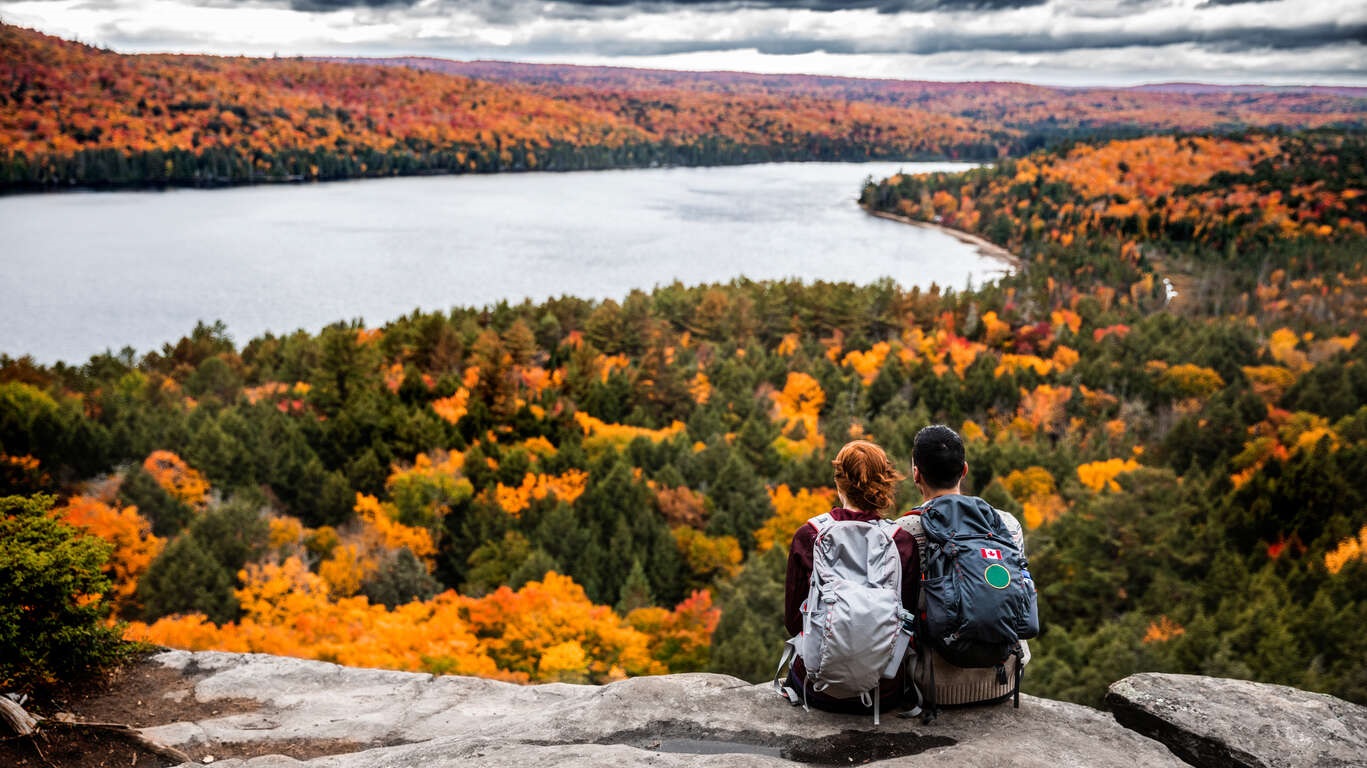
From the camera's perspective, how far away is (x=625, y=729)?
750cm

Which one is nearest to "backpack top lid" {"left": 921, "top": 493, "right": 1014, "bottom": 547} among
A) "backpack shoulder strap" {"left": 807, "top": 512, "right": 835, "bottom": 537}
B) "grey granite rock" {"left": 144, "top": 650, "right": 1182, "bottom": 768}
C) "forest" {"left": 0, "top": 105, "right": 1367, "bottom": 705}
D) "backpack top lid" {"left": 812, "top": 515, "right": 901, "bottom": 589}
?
"backpack top lid" {"left": 812, "top": 515, "right": 901, "bottom": 589}

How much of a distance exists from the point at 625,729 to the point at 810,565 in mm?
2344

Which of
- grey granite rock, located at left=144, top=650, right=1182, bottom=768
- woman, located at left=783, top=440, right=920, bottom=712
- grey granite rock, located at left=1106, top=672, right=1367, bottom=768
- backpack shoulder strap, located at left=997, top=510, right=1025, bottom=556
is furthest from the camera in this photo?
grey granite rock, located at left=1106, top=672, right=1367, bottom=768

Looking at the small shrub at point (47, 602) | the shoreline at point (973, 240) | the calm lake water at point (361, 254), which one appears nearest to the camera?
the small shrub at point (47, 602)

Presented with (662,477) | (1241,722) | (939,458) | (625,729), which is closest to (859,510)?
(939,458)

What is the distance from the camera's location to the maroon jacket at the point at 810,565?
6.31 metres

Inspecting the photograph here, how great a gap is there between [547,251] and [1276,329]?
92864mm

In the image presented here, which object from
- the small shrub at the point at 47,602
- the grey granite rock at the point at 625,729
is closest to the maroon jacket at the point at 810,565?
the grey granite rock at the point at 625,729

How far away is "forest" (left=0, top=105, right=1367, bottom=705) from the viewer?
33.2 metres

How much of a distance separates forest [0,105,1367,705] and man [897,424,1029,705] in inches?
327

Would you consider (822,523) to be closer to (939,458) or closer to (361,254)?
(939,458)

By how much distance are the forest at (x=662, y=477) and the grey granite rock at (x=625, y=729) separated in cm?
258

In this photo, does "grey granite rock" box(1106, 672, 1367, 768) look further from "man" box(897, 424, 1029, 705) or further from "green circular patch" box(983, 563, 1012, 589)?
"green circular patch" box(983, 563, 1012, 589)

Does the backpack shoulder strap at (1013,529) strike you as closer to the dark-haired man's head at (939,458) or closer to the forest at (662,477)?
the dark-haired man's head at (939,458)
